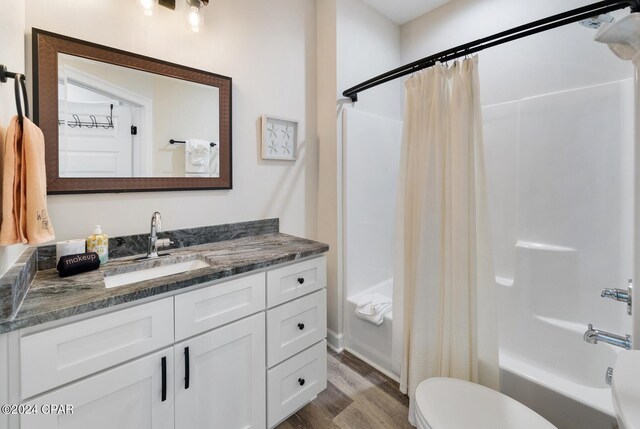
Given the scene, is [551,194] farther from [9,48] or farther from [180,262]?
[9,48]

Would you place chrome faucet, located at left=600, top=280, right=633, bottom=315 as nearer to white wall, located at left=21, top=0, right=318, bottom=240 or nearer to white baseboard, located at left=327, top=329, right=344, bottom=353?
white baseboard, located at left=327, top=329, right=344, bottom=353

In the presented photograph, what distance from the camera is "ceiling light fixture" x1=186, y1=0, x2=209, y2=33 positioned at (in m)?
1.50

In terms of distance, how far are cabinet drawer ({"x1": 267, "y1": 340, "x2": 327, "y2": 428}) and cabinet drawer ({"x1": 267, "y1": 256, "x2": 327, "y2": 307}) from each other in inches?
13.1

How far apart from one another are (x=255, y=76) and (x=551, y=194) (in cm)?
209

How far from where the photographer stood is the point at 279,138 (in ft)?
6.59

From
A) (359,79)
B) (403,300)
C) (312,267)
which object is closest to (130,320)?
(312,267)

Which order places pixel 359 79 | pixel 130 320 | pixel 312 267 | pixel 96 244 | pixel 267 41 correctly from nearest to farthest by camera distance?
pixel 130 320 < pixel 96 244 < pixel 312 267 < pixel 267 41 < pixel 359 79

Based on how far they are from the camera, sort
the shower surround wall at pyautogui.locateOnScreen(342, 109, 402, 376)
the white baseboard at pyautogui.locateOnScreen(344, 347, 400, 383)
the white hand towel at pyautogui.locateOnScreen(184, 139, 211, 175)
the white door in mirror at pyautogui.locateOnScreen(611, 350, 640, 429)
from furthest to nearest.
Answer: the shower surround wall at pyautogui.locateOnScreen(342, 109, 402, 376) < the white baseboard at pyautogui.locateOnScreen(344, 347, 400, 383) < the white hand towel at pyautogui.locateOnScreen(184, 139, 211, 175) < the white door in mirror at pyautogui.locateOnScreen(611, 350, 640, 429)

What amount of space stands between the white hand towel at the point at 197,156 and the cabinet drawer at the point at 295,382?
1.16 metres

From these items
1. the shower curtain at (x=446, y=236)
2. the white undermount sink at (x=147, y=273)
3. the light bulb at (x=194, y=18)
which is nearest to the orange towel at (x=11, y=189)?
the white undermount sink at (x=147, y=273)

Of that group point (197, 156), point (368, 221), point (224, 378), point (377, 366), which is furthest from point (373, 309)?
point (197, 156)

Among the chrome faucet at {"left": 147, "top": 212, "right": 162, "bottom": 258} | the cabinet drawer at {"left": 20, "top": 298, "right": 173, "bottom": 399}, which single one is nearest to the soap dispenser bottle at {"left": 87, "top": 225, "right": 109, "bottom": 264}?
the chrome faucet at {"left": 147, "top": 212, "right": 162, "bottom": 258}

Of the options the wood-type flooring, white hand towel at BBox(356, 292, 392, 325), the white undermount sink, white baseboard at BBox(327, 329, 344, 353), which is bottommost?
the wood-type flooring

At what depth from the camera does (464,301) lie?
1353 millimetres
